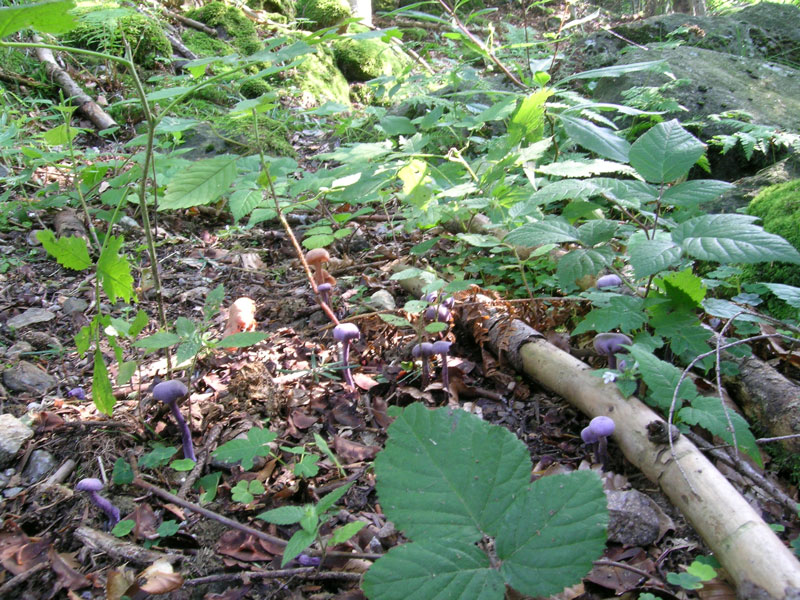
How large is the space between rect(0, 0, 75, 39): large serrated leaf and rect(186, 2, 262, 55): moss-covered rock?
6877 millimetres

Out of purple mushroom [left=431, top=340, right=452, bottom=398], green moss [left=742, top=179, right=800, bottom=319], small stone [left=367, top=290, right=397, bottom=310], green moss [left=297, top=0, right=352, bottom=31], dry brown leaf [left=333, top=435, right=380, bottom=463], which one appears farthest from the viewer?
green moss [left=297, top=0, right=352, bottom=31]

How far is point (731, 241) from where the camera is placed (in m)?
1.44

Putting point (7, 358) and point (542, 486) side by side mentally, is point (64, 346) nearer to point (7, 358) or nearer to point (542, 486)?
point (7, 358)

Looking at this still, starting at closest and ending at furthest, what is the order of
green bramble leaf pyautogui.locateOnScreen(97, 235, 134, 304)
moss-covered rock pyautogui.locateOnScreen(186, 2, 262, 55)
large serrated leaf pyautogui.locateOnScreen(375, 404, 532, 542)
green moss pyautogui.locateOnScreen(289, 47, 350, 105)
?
large serrated leaf pyautogui.locateOnScreen(375, 404, 532, 542)
green bramble leaf pyautogui.locateOnScreen(97, 235, 134, 304)
green moss pyautogui.locateOnScreen(289, 47, 350, 105)
moss-covered rock pyautogui.locateOnScreen(186, 2, 262, 55)

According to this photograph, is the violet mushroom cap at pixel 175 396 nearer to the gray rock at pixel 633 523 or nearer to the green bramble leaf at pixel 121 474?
the green bramble leaf at pixel 121 474

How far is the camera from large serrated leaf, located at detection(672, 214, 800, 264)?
1351mm

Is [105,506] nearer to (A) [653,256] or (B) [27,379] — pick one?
(B) [27,379]

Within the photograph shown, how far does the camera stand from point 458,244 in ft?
10.5

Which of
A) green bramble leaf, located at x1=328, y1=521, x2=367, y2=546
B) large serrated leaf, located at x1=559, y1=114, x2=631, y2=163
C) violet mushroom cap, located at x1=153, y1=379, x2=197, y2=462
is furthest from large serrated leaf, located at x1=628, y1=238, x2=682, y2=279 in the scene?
violet mushroom cap, located at x1=153, y1=379, x2=197, y2=462

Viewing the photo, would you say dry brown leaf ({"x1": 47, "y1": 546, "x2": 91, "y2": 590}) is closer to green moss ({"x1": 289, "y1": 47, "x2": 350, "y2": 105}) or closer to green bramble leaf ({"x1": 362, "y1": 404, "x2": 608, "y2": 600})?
green bramble leaf ({"x1": 362, "y1": 404, "x2": 608, "y2": 600})

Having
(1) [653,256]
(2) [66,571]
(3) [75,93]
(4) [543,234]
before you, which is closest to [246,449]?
(2) [66,571]

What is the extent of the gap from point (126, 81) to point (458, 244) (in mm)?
5001

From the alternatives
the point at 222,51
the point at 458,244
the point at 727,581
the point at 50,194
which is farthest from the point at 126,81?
the point at 727,581

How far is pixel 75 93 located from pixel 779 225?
6279 millimetres
